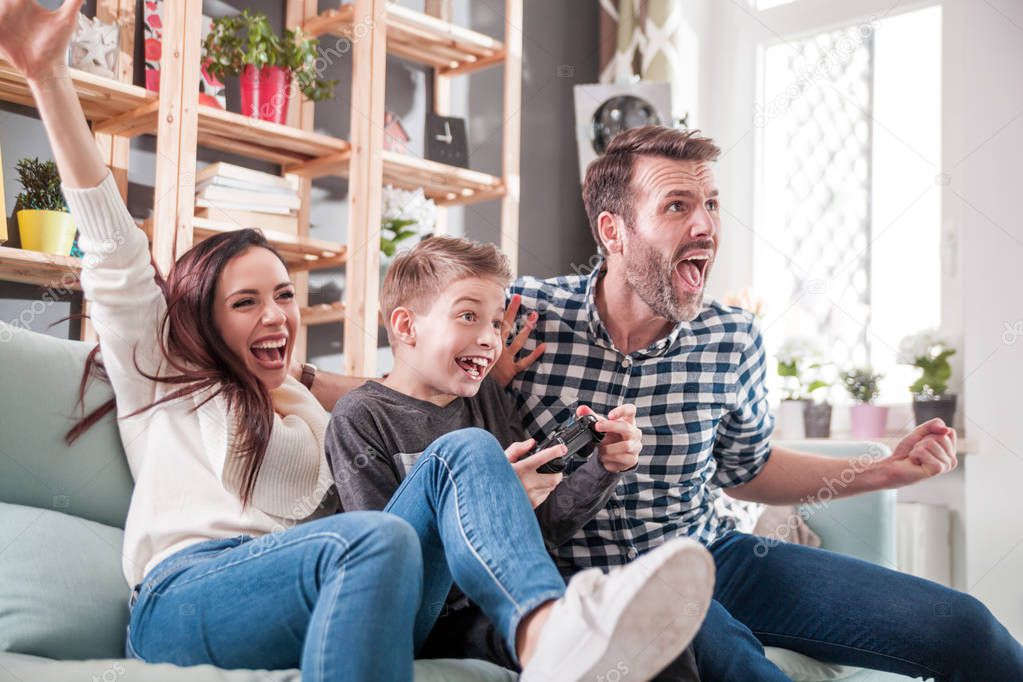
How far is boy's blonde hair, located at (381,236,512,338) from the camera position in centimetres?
161

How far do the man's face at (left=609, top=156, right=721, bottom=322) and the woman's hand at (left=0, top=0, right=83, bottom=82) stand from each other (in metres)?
0.91

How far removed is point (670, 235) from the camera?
1.74 metres

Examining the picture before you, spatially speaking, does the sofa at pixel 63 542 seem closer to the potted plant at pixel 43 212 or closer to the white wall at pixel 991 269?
the potted plant at pixel 43 212

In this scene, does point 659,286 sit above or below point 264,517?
above

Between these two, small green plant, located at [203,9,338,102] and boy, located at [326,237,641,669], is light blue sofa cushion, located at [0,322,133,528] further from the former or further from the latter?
small green plant, located at [203,9,338,102]

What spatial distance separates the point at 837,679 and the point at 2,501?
1337 mm

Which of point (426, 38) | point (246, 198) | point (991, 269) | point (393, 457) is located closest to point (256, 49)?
point (246, 198)

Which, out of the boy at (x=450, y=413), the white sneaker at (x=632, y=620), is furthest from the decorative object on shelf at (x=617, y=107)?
the white sneaker at (x=632, y=620)

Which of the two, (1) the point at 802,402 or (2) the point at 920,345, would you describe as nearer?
(2) the point at 920,345

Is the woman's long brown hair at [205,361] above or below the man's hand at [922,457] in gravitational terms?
above

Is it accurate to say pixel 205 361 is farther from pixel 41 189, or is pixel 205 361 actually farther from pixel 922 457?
pixel 41 189

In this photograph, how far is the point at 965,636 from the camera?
1.53 meters

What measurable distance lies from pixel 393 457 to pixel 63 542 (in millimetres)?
457

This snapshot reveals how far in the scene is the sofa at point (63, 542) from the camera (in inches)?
47.4
